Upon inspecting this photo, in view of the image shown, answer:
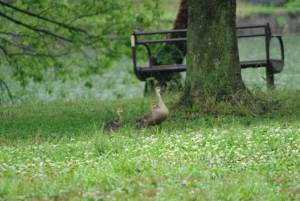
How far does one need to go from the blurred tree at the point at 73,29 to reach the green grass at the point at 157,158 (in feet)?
19.9

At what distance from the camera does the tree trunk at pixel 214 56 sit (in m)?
12.0

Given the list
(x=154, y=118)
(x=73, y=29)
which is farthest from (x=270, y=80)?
(x=154, y=118)

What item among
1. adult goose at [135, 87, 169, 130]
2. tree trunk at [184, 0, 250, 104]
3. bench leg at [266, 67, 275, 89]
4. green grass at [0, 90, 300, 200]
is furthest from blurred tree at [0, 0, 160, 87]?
adult goose at [135, 87, 169, 130]

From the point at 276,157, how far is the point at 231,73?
4975mm

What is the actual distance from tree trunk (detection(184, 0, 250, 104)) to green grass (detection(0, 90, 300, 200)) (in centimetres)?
50

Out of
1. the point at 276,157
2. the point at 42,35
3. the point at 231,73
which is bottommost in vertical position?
the point at 276,157

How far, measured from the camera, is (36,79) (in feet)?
60.4

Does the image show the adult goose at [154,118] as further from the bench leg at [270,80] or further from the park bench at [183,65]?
the bench leg at [270,80]

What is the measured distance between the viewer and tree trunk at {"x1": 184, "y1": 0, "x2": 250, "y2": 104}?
12.0m

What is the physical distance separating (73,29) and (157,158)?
1119cm

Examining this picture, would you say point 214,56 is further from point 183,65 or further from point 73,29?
point 73,29

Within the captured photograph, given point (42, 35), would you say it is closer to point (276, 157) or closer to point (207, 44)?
point (207, 44)

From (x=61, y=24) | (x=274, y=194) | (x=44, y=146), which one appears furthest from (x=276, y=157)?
(x=61, y=24)

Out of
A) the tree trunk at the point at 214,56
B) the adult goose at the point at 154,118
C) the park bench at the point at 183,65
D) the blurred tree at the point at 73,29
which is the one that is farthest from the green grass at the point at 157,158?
the blurred tree at the point at 73,29
